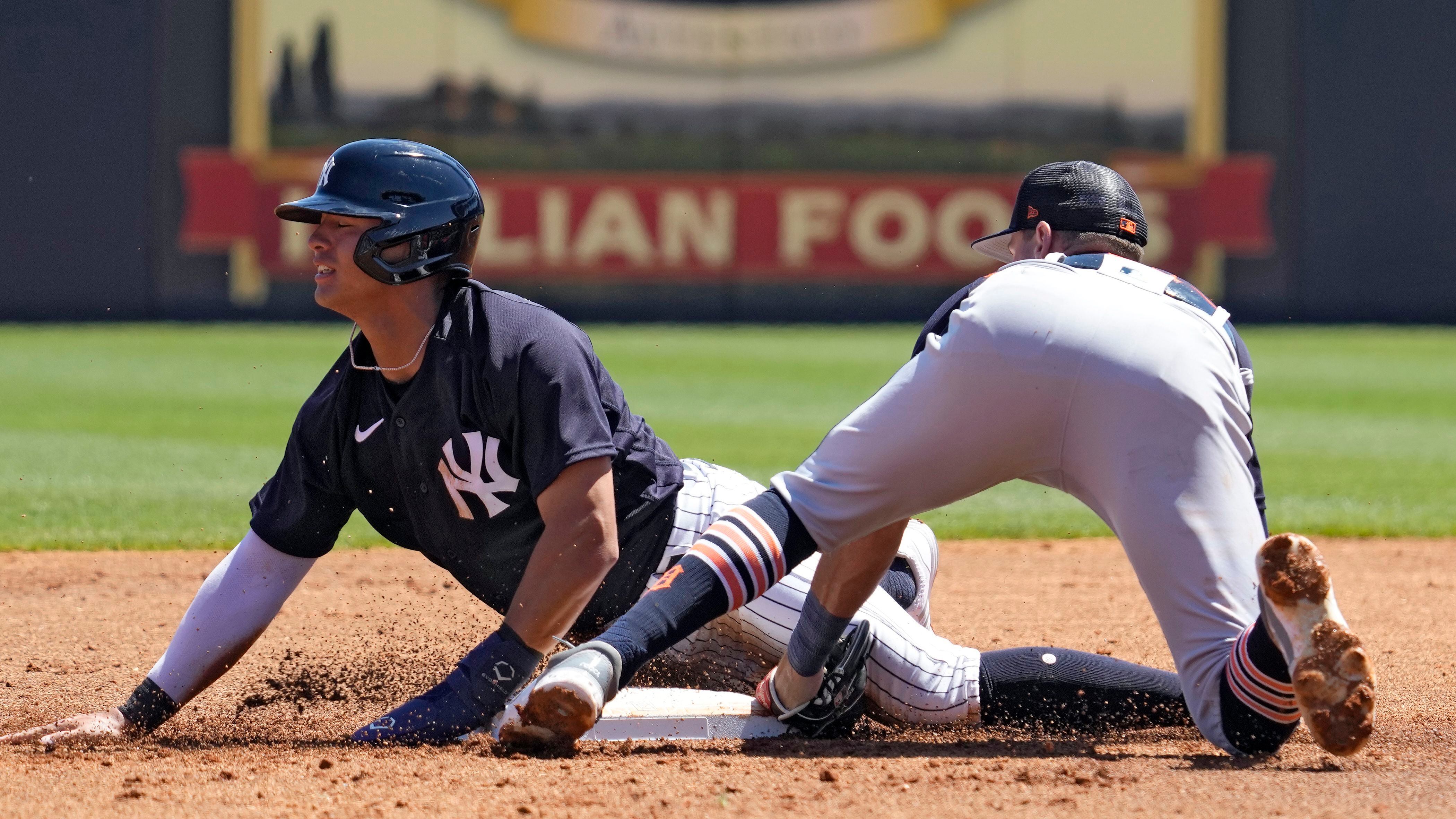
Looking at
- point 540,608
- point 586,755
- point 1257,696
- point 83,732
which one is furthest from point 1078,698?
point 83,732

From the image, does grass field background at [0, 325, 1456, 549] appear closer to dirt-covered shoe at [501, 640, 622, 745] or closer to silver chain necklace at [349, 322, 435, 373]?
silver chain necklace at [349, 322, 435, 373]

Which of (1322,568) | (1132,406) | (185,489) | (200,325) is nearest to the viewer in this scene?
(1322,568)

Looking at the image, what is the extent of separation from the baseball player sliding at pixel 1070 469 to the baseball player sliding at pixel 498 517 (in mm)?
22

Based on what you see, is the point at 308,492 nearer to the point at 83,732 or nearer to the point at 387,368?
the point at 387,368

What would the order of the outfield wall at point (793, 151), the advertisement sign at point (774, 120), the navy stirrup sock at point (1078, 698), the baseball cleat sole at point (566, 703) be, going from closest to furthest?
1. the baseball cleat sole at point (566, 703)
2. the navy stirrup sock at point (1078, 698)
3. the outfield wall at point (793, 151)
4. the advertisement sign at point (774, 120)

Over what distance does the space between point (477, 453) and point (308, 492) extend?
1.28 feet

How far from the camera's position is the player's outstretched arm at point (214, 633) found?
3021 mm

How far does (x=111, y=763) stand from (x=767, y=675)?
49.5 inches

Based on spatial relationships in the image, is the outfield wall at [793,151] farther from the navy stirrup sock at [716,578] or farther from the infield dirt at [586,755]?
the navy stirrup sock at [716,578]

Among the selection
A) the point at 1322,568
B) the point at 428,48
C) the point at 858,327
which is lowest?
the point at 858,327

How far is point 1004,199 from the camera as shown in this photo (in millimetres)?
18062

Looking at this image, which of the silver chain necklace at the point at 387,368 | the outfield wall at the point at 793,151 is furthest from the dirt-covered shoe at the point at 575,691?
the outfield wall at the point at 793,151

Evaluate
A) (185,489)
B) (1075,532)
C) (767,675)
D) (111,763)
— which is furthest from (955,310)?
(185,489)

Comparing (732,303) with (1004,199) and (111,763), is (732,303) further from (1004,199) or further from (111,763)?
(111,763)
